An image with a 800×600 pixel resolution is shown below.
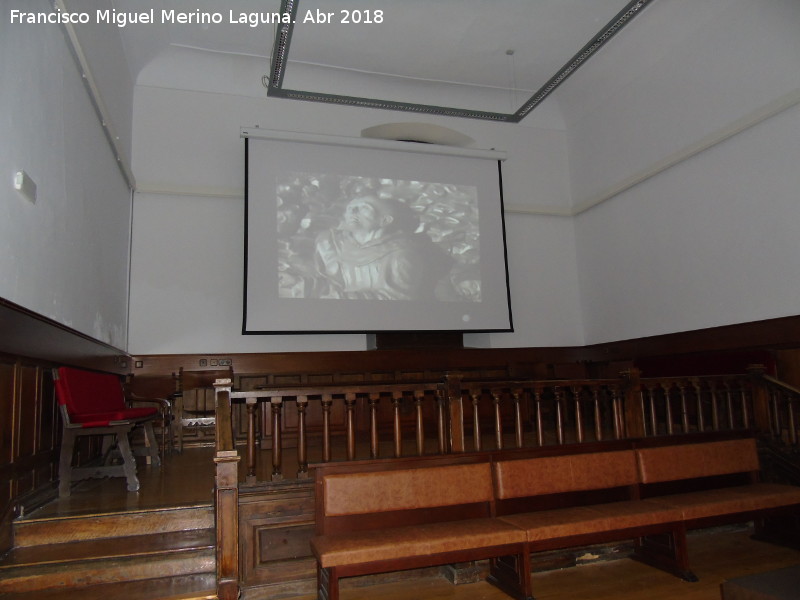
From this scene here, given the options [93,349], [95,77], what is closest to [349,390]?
[93,349]

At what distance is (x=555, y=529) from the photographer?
3428 mm

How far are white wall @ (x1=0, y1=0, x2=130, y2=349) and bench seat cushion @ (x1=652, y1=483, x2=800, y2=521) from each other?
415 cm

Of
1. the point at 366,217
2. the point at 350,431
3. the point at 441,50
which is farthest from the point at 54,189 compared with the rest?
the point at 441,50

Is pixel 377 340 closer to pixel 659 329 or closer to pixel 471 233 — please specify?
pixel 471 233

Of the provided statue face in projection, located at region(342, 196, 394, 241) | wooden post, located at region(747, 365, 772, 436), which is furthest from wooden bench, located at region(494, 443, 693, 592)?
statue face in projection, located at region(342, 196, 394, 241)

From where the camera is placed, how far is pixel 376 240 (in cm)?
676

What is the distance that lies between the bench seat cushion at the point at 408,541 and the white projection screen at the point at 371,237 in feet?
10.7

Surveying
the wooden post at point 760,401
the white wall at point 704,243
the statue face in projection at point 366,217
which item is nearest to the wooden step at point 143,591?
the statue face in projection at point 366,217

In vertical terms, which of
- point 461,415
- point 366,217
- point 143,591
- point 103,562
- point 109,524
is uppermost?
point 366,217

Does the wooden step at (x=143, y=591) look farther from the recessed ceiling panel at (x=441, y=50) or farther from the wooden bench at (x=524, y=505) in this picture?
the recessed ceiling panel at (x=441, y=50)

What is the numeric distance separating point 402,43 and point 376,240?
7.15ft

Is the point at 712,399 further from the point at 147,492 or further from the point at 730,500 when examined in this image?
the point at 147,492

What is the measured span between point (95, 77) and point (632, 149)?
5590mm

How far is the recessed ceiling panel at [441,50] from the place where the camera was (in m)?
5.88
